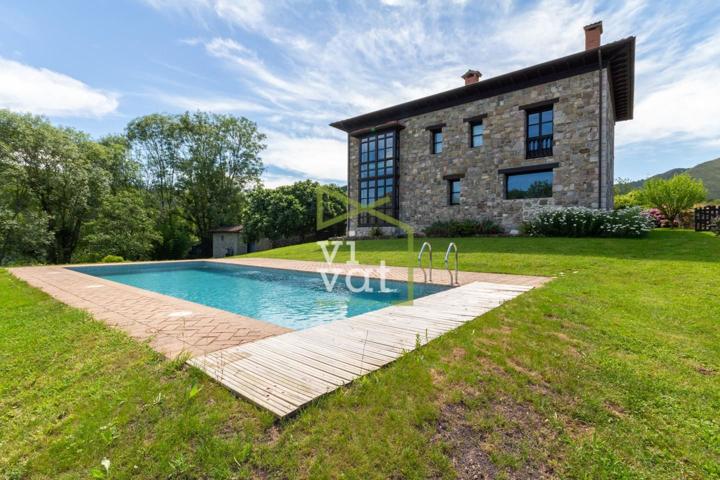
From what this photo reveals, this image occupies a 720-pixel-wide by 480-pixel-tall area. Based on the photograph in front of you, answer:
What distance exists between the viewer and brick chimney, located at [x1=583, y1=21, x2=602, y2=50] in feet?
44.6

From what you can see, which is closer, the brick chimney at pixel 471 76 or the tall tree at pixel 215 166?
the brick chimney at pixel 471 76

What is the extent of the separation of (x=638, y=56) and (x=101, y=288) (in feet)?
67.5

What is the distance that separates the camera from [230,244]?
96.3 ft

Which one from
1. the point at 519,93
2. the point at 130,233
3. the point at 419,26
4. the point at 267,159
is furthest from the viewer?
the point at 267,159

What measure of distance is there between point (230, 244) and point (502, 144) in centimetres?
2405

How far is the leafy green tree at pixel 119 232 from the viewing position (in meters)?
19.2

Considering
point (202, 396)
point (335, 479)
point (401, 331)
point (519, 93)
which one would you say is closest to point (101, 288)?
point (202, 396)

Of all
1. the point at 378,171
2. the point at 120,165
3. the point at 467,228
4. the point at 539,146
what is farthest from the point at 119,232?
the point at 539,146

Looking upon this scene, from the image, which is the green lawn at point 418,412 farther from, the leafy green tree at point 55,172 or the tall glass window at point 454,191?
the leafy green tree at point 55,172

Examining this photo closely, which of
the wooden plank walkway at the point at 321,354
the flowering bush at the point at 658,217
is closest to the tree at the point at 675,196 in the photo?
the flowering bush at the point at 658,217

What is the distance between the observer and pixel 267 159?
30219 millimetres

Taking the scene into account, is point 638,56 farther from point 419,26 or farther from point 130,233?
point 130,233

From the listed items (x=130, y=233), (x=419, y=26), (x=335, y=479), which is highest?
(x=419, y=26)

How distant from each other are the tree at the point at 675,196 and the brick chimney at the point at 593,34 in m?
10.7
